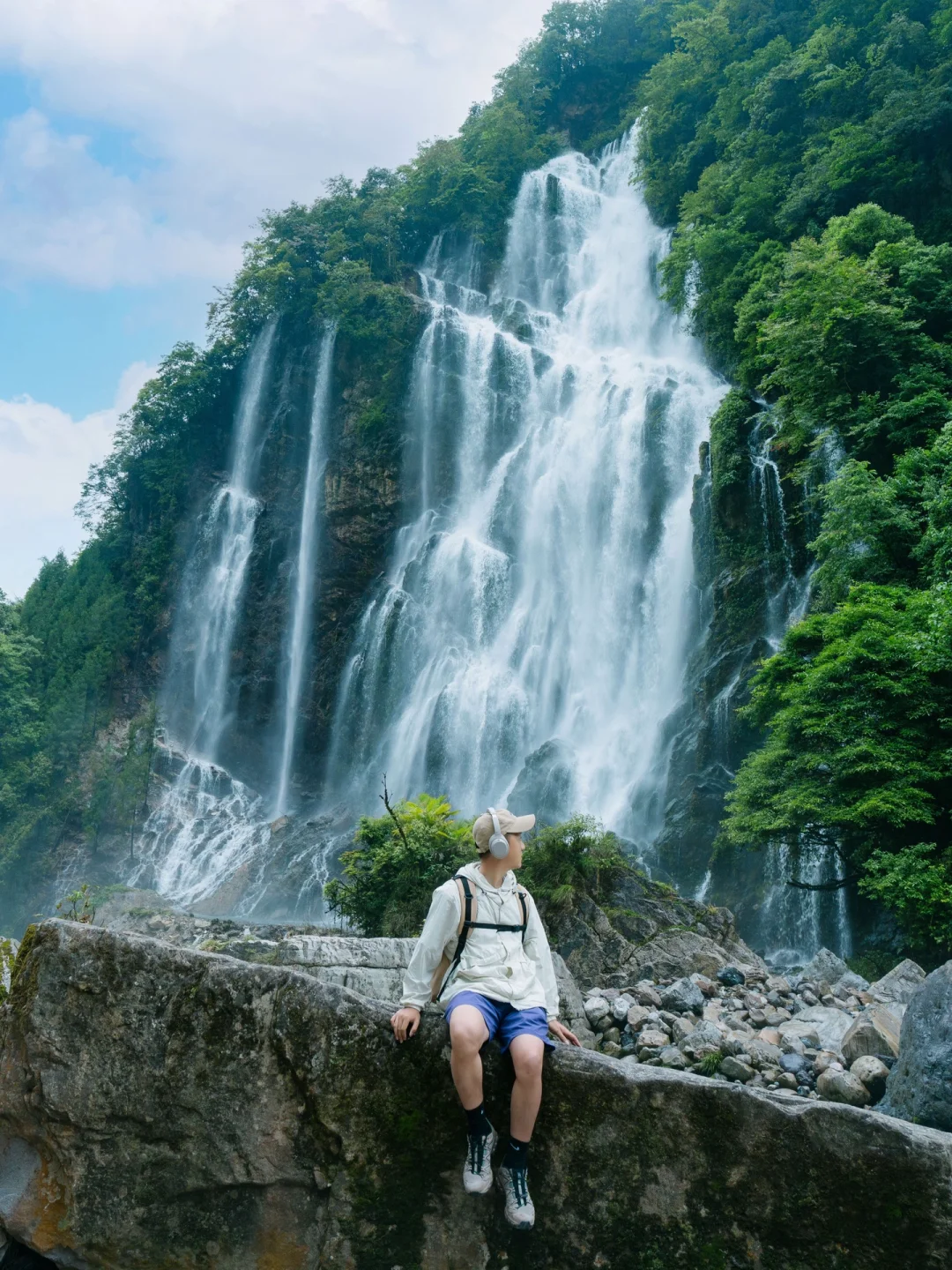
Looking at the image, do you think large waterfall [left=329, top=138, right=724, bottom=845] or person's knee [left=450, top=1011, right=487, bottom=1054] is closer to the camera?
person's knee [left=450, top=1011, right=487, bottom=1054]

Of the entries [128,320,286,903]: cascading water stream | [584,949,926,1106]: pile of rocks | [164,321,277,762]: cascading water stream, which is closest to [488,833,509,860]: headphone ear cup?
[584,949,926,1106]: pile of rocks

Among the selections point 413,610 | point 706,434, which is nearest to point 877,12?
point 706,434

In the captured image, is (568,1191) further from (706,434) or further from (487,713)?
(706,434)

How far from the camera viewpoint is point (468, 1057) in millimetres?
2520

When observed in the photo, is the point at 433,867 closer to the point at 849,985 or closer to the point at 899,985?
the point at 849,985

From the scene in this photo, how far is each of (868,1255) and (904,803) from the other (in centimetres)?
814

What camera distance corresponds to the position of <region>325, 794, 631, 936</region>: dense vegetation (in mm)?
9953

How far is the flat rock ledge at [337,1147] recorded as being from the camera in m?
2.44

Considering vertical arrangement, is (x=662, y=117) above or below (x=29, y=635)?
above

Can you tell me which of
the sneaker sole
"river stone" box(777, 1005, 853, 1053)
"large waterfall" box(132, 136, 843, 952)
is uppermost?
"large waterfall" box(132, 136, 843, 952)

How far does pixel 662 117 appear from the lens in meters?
29.9

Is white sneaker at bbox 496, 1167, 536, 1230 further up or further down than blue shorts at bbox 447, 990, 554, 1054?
further down

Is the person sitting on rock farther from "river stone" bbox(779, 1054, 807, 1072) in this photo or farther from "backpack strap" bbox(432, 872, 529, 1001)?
"river stone" bbox(779, 1054, 807, 1072)

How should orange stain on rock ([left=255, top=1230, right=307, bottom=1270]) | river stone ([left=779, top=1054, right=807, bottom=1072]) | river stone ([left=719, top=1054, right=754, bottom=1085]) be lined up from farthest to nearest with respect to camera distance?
→ river stone ([left=779, top=1054, right=807, bottom=1072]) < river stone ([left=719, top=1054, right=754, bottom=1085]) < orange stain on rock ([left=255, top=1230, right=307, bottom=1270])
